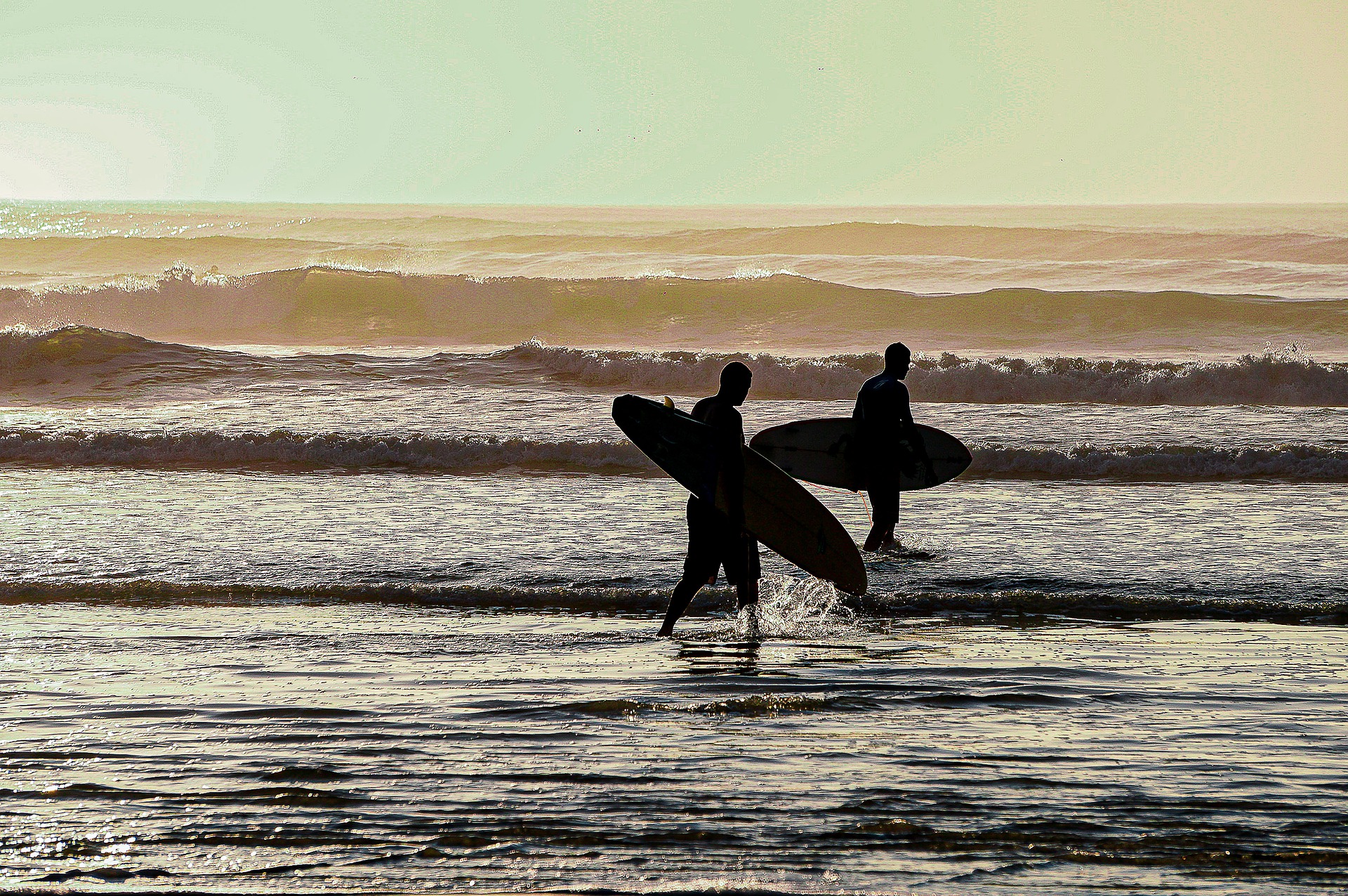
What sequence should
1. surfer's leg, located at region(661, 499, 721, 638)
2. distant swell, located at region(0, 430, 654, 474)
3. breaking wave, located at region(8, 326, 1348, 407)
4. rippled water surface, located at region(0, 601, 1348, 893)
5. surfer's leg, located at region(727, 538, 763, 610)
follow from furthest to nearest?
breaking wave, located at region(8, 326, 1348, 407), distant swell, located at region(0, 430, 654, 474), surfer's leg, located at region(727, 538, 763, 610), surfer's leg, located at region(661, 499, 721, 638), rippled water surface, located at region(0, 601, 1348, 893)

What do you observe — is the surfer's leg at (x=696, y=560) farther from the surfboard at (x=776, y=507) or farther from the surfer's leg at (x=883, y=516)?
the surfer's leg at (x=883, y=516)

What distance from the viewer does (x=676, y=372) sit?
2198cm

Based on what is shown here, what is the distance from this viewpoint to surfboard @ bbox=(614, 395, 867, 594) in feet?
22.7

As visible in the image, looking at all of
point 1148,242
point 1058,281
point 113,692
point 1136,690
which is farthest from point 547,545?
point 1148,242

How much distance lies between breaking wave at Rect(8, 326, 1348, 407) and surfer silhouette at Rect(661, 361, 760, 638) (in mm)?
14086

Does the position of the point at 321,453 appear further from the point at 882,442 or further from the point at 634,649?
the point at 634,649

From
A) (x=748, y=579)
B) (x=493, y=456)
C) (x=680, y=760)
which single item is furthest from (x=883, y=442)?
(x=493, y=456)

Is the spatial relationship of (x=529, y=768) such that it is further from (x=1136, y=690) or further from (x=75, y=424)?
(x=75, y=424)

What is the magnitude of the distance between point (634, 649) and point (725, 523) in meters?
0.85

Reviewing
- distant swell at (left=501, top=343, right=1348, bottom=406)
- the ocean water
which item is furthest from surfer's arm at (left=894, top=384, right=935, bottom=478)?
distant swell at (left=501, top=343, right=1348, bottom=406)

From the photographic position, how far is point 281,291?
35.8 m

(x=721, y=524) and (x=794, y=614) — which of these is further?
(x=794, y=614)

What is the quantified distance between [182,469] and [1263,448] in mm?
12343

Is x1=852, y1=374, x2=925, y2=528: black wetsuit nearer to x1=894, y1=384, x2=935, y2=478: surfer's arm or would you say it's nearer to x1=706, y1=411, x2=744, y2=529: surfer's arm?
x1=894, y1=384, x2=935, y2=478: surfer's arm
